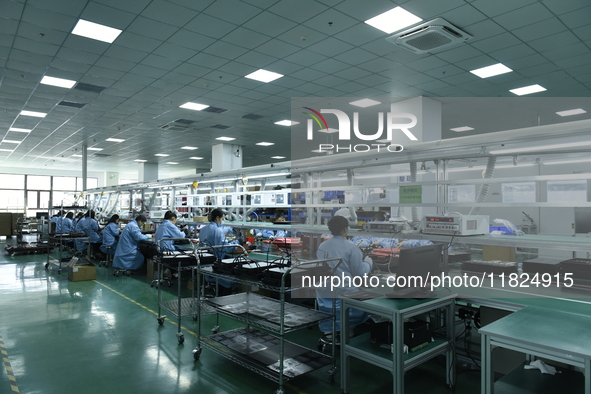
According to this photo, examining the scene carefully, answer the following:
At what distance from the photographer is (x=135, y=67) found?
510 centimetres

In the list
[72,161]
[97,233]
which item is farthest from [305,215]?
[72,161]

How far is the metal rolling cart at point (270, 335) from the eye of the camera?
239 centimetres

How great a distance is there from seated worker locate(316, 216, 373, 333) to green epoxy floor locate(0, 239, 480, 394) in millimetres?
349

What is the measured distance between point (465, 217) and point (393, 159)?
0.74m

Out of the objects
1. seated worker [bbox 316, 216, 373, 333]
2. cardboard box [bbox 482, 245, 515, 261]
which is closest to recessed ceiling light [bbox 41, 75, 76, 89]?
seated worker [bbox 316, 216, 373, 333]

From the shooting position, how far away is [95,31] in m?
4.09

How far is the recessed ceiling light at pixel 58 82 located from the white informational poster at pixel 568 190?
268 inches

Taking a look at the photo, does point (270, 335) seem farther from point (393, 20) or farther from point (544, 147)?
point (393, 20)

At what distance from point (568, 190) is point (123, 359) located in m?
5.16

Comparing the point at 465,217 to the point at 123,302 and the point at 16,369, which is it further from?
the point at 123,302

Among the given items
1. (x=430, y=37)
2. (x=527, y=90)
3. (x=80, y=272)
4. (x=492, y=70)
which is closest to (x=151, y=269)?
(x=80, y=272)

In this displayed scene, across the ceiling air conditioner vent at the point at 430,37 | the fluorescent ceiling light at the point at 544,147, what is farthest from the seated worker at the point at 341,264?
the ceiling air conditioner vent at the point at 430,37

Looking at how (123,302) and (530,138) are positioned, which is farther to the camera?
(123,302)

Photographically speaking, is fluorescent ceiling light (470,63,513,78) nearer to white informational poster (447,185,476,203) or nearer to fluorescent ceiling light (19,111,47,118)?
white informational poster (447,185,476,203)
